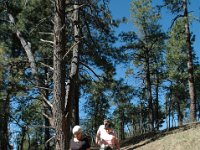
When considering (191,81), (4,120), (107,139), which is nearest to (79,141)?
(107,139)

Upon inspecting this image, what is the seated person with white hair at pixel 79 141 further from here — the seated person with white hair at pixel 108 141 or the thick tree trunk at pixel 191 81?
the thick tree trunk at pixel 191 81

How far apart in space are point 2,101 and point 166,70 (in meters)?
20.2

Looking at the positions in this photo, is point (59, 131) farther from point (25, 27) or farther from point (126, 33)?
point (126, 33)

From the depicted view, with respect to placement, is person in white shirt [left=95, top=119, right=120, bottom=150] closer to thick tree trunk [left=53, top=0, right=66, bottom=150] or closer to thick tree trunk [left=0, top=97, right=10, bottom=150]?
thick tree trunk [left=53, top=0, right=66, bottom=150]

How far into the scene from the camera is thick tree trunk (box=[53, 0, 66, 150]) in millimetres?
9929

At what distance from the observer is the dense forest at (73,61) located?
10391mm

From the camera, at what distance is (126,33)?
28.7 m

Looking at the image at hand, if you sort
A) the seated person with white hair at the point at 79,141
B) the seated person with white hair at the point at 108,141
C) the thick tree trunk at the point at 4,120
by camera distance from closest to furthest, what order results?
the seated person with white hair at the point at 79,141
the seated person with white hair at the point at 108,141
the thick tree trunk at the point at 4,120

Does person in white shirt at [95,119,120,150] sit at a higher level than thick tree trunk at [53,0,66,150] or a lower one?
lower

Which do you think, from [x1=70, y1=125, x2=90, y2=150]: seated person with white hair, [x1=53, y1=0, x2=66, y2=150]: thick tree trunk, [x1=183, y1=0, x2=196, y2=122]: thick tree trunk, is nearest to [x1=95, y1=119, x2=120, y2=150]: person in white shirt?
[x1=53, y1=0, x2=66, y2=150]: thick tree trunk

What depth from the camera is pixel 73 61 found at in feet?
39.1

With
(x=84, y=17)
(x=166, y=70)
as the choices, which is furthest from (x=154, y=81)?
(x=84, y=17)

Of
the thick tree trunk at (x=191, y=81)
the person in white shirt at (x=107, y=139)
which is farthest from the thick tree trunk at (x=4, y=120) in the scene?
the person in white shirt at (x=107, y=139)

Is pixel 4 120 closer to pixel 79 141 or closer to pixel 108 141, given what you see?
pixel 108 141
